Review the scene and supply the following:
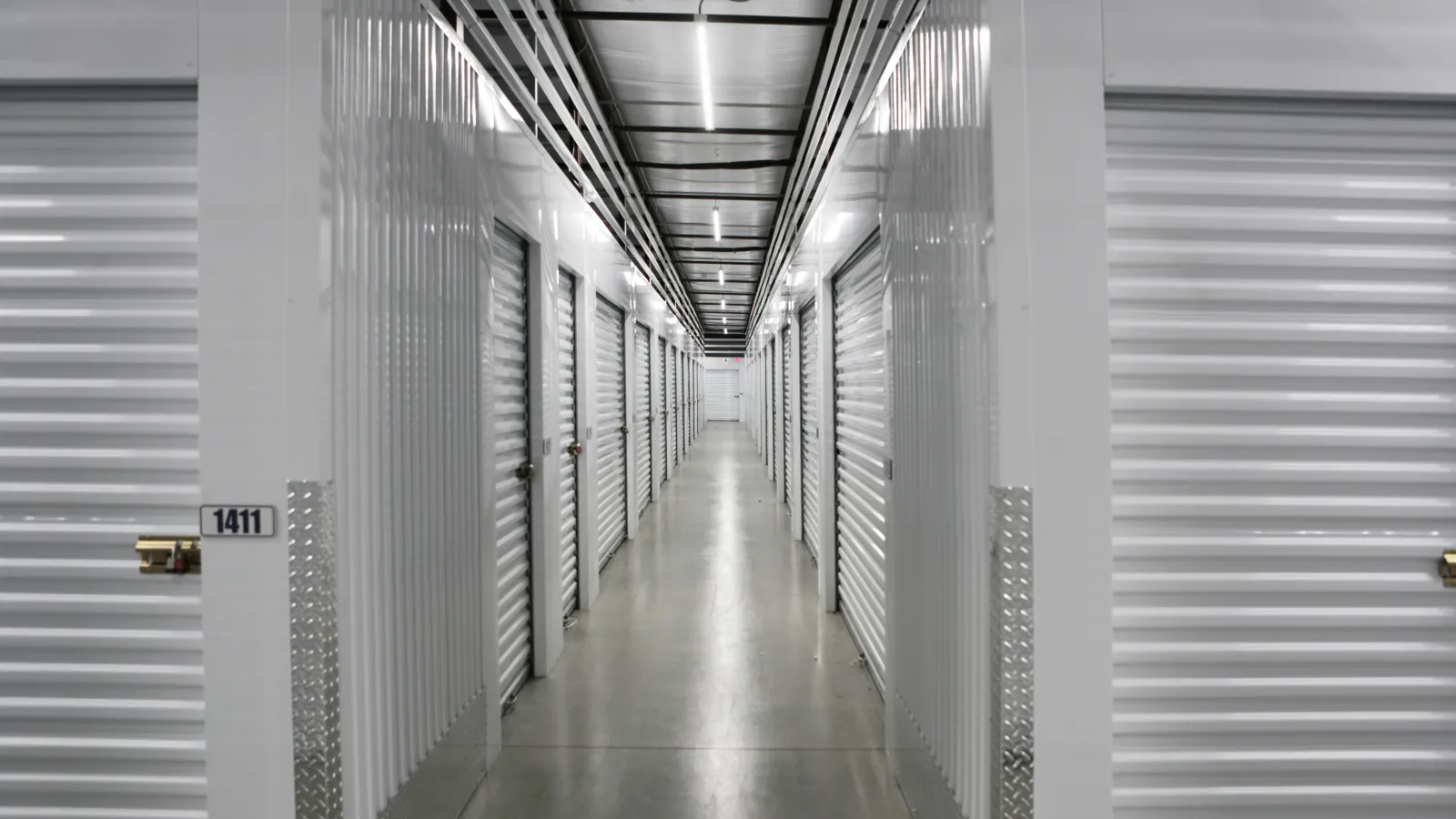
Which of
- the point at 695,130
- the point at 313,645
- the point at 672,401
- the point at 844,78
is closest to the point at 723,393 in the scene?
the point at 672,401

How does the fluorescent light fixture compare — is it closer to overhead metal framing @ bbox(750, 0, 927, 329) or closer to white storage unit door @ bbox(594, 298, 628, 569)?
overhead metal framing @ bbox(750, 0, 927, 329)

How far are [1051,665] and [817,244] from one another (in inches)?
152

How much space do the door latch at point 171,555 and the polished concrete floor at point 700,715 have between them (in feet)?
5.08

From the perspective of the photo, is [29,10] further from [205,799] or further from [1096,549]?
[1096,549]

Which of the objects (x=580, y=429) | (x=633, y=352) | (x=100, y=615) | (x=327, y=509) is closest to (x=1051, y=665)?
(x=327, y=509)

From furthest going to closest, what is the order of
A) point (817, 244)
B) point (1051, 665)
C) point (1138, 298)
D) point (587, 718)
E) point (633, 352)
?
1. point (633, 352)
2. point (817, 244)
3. point (587, 718)
4. point (1138, 298)
5. point (1051, 665)

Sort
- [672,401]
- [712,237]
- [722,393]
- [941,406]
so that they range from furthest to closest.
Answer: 1. [722,393]
2. [672,401]
3. [712,237]
4. [941,406]

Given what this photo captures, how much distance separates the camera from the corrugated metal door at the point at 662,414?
10.4m

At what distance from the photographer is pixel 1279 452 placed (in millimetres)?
1959

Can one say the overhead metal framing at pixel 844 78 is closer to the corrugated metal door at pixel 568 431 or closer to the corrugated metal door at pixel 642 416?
the corrugated metal door at pixel 568 431

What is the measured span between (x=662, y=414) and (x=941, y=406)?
8831mm

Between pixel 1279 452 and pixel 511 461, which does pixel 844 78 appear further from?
pixel 511 461

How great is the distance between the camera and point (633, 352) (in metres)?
7.80

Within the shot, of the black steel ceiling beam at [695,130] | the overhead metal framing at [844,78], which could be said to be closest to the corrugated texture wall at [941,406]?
the overhead metal framing at [844,78]
